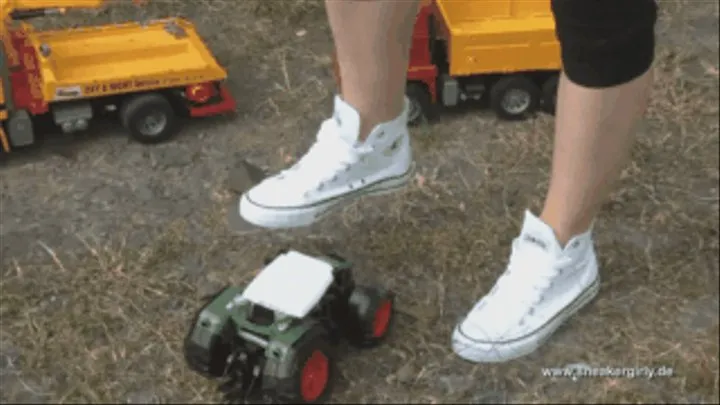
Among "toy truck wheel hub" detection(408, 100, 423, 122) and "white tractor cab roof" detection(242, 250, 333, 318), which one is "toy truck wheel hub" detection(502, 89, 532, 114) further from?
"white tractor cab roof" detection(242, 250, 333, 318)

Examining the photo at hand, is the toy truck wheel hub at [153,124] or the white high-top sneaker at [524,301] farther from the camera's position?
the toy truck wheel hub at [153,124]

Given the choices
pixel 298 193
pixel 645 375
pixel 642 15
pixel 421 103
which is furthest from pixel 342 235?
pixel 642 15

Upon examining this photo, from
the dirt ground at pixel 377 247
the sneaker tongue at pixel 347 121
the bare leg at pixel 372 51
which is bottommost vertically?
the dirt ground at pixel 377 247

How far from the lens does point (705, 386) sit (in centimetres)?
182

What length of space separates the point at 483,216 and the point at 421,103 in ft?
1.41

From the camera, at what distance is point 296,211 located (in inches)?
79.2

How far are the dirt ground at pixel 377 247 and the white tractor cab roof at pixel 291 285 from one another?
0.20 m

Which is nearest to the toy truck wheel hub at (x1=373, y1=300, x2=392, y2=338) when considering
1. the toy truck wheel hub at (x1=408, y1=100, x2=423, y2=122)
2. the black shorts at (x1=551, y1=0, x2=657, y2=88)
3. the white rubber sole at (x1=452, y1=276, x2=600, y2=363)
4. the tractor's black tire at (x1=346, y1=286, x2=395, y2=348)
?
the tractor's black tire at (x1=346, y1=286, x2=395, y2=348)

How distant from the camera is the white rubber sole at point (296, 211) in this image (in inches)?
79.3

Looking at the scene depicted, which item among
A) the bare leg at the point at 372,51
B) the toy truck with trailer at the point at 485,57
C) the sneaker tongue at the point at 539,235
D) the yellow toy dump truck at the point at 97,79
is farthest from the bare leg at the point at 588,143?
the yellow toy dump truck at the point at 97,79

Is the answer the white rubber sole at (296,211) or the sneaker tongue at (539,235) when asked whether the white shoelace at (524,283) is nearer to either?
the sneaker tongue at (539,235)

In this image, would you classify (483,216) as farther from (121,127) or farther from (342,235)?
(121,127)

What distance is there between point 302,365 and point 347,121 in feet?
1.59

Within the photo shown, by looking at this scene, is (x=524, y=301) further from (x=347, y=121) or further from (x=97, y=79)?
(x=97, y=79)
